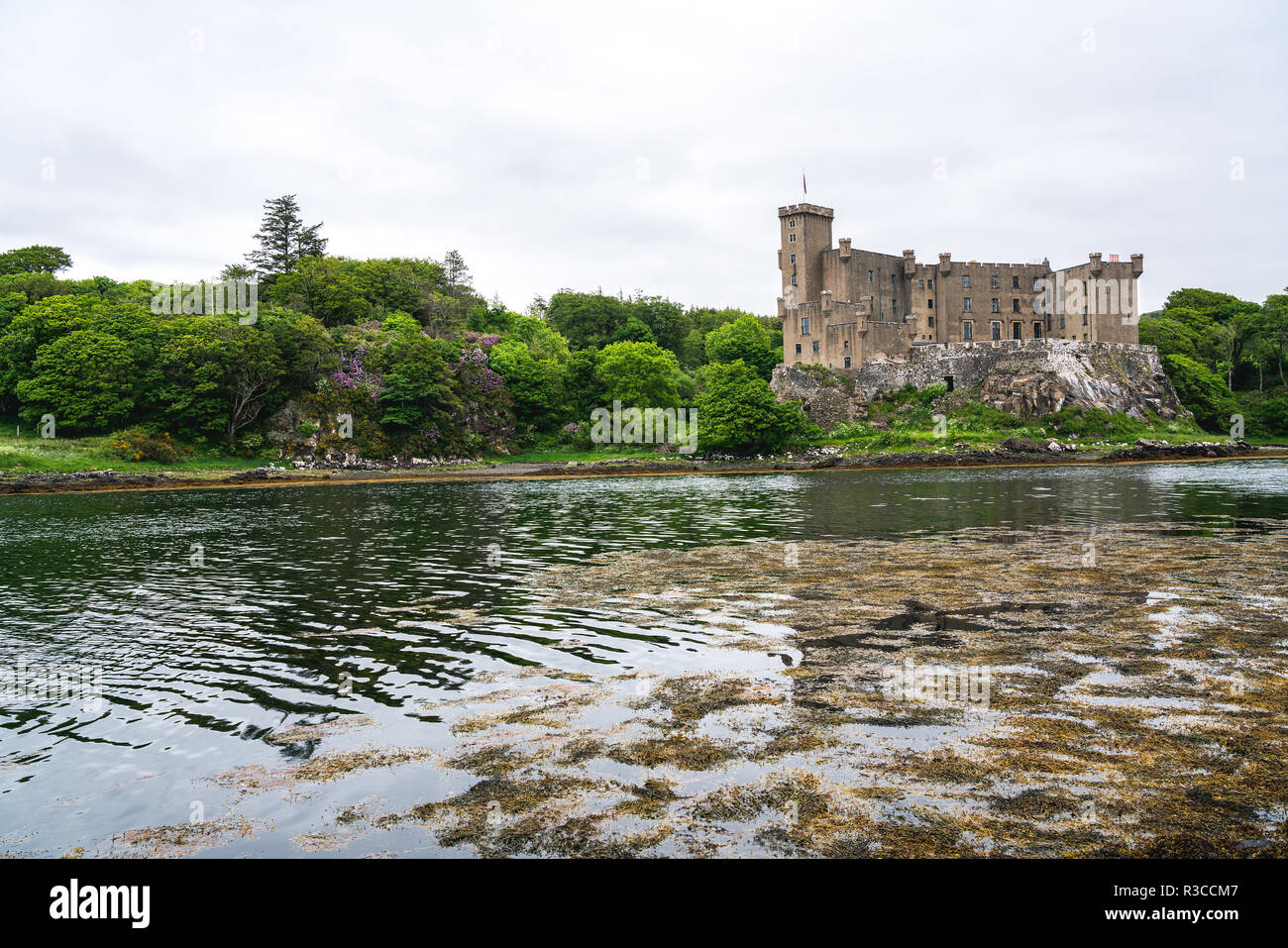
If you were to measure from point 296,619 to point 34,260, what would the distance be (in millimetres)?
134114

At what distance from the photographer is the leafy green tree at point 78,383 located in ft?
263

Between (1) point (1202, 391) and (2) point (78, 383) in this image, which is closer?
(2) point (78, 383)

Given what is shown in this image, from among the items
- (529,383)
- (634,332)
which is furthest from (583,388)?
(634,332)

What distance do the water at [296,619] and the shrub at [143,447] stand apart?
37.9 meters

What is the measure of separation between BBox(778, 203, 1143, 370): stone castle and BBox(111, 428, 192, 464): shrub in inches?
3071

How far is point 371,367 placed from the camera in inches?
3841

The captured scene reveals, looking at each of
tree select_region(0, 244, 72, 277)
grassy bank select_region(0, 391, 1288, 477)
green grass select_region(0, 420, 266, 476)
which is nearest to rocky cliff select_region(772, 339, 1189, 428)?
grassy bank select_region(0, 391, 1288, 477)

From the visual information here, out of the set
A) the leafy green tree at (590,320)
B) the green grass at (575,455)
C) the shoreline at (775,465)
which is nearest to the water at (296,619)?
the shoreline at (775,465)

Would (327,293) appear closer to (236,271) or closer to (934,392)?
(236,271)

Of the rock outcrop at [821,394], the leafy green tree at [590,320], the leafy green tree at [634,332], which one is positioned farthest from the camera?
the leafy green tree at [590,320]

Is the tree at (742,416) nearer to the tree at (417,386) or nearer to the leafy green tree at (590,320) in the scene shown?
the tree at (417,386)

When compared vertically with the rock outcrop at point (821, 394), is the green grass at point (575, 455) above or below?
below
